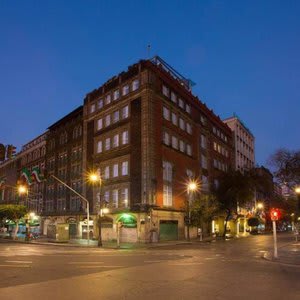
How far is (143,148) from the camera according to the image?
51.4 metres

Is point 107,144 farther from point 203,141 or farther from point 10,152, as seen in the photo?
point 10,152

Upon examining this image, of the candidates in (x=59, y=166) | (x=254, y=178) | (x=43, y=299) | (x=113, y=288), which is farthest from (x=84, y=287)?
(x=254, y=178)

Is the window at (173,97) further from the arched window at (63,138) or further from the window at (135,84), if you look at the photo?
the arched window at (63,138)

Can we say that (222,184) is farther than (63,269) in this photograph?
Yes

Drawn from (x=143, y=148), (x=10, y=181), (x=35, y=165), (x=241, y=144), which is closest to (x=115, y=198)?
(x=143, y=148)

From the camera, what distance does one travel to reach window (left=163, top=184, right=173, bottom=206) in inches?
2113

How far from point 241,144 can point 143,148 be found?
5052 cm

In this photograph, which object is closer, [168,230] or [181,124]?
[168,230]

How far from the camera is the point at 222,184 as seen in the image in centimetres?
7194

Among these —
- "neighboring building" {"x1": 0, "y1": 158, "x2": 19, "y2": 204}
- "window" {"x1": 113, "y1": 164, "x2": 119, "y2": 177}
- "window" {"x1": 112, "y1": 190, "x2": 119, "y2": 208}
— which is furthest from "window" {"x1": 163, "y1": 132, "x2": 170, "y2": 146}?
"neighboring building" {"x1": 0, "y1": 158, "x2": 19, "y2": 204}

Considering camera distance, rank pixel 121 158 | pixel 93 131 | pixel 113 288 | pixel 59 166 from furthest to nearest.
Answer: pixel 59 166
pixel 93 131
pixel 121 158
pixel 113 288

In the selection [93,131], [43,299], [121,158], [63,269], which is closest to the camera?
A: [43,299]

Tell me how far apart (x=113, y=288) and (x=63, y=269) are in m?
6.03

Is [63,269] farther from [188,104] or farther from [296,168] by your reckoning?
[188,104]
